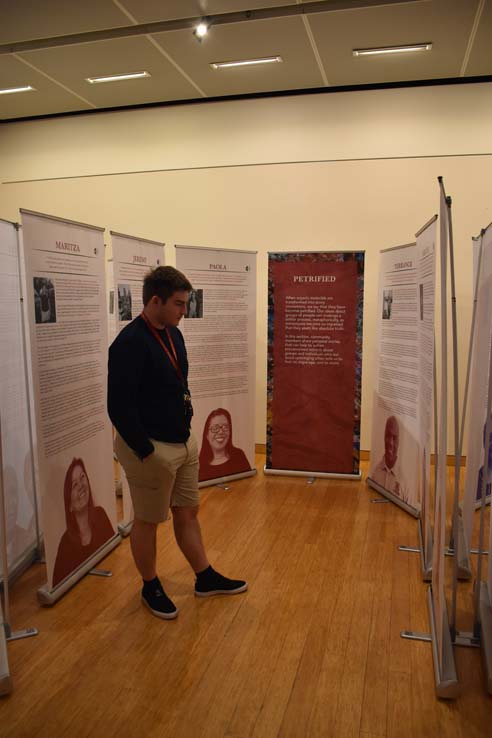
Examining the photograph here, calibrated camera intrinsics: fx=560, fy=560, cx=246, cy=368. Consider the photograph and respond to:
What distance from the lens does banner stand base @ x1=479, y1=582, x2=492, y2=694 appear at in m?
2.23

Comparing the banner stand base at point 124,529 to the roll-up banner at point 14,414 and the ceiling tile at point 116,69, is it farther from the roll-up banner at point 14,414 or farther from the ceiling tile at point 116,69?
the ceiling tile at point 116,69

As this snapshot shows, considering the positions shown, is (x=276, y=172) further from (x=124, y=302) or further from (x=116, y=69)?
(x=124, y=302)

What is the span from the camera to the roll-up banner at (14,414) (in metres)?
2.98

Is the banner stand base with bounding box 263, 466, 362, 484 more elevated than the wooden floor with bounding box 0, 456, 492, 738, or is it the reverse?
the banner stand base with bounding box 263, 466, 362, 484

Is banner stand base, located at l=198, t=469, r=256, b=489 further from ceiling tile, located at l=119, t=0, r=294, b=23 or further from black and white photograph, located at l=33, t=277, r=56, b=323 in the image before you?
ceiling tile, located at l=119, t=0, r=294, b=23

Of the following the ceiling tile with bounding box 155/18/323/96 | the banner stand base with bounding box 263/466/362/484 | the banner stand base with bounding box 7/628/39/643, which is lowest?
the banner stand base with bounding box 7/628/39/643

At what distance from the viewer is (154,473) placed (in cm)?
252

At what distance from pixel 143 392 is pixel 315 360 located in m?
2.36

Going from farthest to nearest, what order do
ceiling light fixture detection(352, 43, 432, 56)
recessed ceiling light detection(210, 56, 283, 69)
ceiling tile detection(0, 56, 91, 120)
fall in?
ceiling tile detection(0, 56, 91, 120), recessed ceiling light detection(210, 56, 283, 69), ceiling light fixture detection(352, 43, 432, 56)

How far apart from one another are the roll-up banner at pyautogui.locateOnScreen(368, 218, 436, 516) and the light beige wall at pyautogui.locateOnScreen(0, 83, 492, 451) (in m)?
0.97

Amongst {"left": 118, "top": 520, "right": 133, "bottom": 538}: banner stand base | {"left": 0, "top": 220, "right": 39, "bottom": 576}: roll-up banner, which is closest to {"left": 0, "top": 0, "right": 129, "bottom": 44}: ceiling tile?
{"left": 0, "top": 220, "right": 39, "bottom": 576}: roll-up banner

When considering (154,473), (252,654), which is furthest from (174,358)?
(252,654)

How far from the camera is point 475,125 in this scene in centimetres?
477

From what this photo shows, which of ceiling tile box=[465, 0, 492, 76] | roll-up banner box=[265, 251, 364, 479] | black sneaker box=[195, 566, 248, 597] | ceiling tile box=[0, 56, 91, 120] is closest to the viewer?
black sneaker box=[195, 566, 248, 597]
